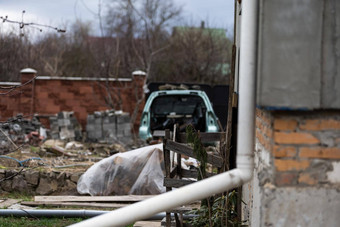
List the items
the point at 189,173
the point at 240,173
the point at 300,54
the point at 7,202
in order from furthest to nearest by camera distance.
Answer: the point at 7,202, the point at 189,173, the point at 240,173, the point at 300,54

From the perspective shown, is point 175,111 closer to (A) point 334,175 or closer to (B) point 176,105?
(B) point 176,105

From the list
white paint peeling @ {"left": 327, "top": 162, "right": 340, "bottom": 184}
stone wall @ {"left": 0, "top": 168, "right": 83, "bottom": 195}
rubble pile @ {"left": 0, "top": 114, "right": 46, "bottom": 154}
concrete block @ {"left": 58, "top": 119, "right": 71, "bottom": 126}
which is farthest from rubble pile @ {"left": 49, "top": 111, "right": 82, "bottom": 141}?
white paint peeling @ {"left": 327, "top": 162, "right": 340, "bottom": 184}

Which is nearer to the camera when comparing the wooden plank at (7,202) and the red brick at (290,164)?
the red brick at (290,164)

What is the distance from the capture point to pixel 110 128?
15836 mm

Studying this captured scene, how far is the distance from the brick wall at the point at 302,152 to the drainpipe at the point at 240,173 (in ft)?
0.63

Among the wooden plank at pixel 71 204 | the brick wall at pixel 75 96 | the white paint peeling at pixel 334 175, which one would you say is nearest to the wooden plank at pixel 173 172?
the wooden plank at pixel 71 204

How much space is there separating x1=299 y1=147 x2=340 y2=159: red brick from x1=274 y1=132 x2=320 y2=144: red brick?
0.06m

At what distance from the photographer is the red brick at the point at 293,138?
326cm

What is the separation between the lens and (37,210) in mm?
7426

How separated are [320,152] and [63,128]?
45.8 feet

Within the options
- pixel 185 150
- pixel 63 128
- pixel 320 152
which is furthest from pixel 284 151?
pixel 63 128

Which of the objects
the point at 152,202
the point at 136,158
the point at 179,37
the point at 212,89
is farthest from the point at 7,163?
the point at 179,37

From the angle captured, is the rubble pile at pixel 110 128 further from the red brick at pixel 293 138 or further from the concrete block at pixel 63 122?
the red brick at pixel 293 138

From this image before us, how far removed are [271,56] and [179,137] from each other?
345cm
